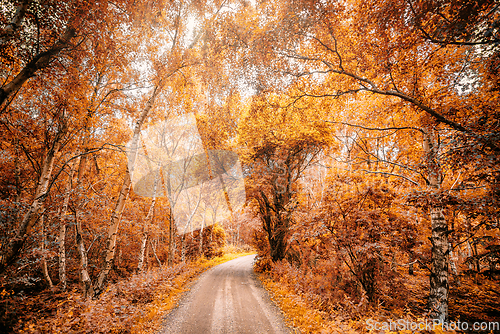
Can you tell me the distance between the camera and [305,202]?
12.8 m

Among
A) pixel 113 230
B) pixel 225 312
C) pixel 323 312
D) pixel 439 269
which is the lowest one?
pixel 225 312

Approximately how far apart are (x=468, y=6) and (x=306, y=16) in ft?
10.0

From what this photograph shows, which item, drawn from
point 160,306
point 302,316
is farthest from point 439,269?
point 160,306

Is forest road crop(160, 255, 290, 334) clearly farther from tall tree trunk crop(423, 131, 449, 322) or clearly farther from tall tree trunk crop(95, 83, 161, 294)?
tall tree trunk crop(423, 131, 449, 322)

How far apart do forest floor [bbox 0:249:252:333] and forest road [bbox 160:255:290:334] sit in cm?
61

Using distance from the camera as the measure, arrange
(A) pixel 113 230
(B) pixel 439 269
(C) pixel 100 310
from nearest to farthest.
Answer: 1. (C) pixel 100 310
2. (B) pixel 439 269
3. (A) pixel 113 230

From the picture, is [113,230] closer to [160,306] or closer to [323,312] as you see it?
[160,306]

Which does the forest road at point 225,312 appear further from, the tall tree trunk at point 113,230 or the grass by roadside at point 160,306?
the tall tree trunk at point 113,230

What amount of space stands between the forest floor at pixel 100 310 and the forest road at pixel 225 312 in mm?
611

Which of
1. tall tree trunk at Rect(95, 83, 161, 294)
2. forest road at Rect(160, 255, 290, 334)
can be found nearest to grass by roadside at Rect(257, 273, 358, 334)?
forest road at Rect(160, 255, 290, 334)

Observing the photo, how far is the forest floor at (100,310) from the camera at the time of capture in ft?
15.0

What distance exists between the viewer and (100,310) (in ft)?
16.9

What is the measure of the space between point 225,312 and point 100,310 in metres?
4.09

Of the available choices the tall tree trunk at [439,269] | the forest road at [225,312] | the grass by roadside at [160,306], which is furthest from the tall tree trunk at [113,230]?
the tall tree trunk at [439,269]
